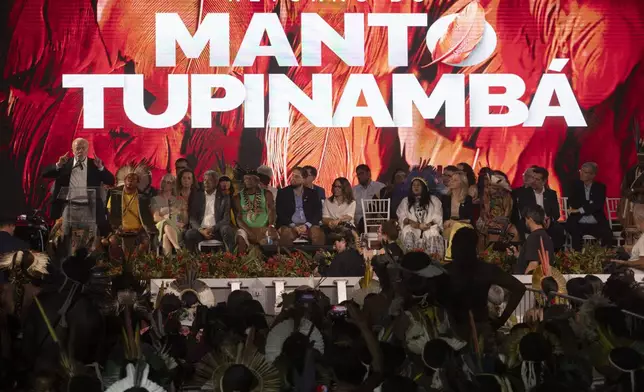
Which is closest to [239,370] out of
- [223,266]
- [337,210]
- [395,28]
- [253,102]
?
[223,266]

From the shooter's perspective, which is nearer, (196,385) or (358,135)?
(196,385)

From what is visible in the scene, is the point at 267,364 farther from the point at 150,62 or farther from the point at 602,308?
the point at 150,62

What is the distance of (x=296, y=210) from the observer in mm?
10914

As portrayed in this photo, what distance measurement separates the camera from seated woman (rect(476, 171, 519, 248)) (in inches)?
410

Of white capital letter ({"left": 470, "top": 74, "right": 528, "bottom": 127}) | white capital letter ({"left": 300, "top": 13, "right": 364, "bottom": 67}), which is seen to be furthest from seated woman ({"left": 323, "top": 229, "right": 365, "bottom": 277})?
white capital letter ({"left": 470, "top": 74, "right": 528, "bottom": 127})

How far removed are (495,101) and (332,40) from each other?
6.48 ft

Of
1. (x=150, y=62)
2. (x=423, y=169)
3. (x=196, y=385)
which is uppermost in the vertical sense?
(x=150, y=62)

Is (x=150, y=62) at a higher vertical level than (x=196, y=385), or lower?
higher

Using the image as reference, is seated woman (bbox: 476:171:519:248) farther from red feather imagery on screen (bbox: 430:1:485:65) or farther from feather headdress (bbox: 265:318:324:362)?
feather headdress (bbox: 265:318:324:362)

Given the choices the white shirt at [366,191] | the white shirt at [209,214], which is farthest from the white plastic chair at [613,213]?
the white shirt at [209,214]

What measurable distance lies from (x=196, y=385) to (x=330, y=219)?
8233mm

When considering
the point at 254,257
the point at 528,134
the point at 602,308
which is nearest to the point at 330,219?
the point at 254,257

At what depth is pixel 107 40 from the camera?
1290 cm

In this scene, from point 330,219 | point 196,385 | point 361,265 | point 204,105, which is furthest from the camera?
point 204,105
